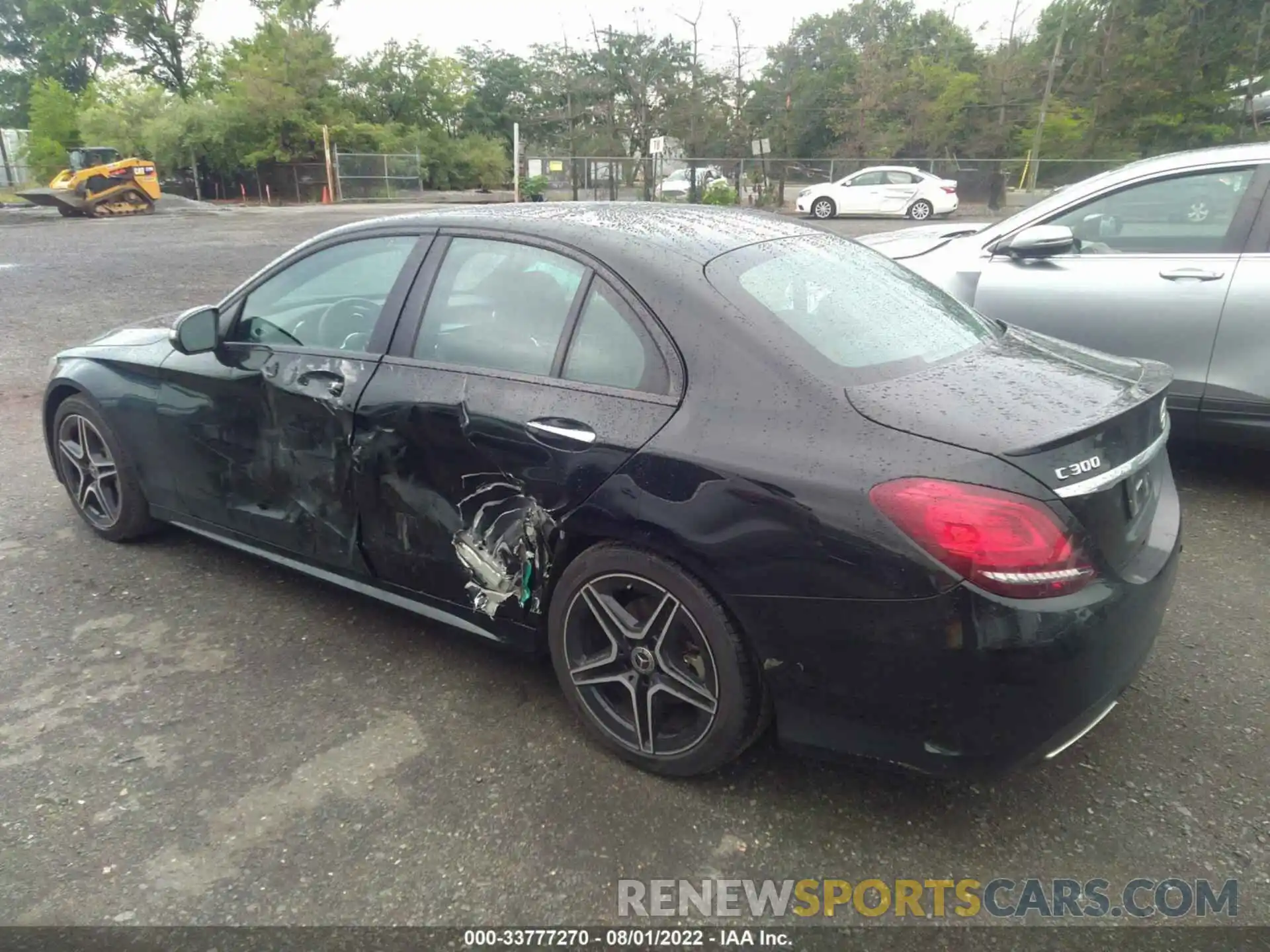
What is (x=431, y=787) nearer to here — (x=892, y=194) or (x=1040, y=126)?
(x=892, y=194)

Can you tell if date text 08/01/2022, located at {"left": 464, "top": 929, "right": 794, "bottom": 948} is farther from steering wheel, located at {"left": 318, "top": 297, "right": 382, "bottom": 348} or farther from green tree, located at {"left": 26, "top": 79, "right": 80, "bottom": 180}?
green tree, located at {"left": 26, "top": 79, "right": 80, "bottom": 180}

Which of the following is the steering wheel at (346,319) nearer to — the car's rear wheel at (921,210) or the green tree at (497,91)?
the car's rear wheel at (921,210)

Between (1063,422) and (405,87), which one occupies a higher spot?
(405,87)

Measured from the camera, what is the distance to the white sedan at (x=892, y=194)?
25625mm

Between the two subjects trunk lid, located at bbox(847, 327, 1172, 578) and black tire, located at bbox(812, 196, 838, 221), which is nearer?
trunk lid, located at bbox(847, 327, 1172, 578)

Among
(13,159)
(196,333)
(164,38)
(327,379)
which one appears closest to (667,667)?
(327,379)

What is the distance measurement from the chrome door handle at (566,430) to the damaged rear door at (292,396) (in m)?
0.76

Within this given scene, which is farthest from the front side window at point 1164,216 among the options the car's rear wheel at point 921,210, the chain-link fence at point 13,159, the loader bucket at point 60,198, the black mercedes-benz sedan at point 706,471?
the chain-link fence at point 13,159

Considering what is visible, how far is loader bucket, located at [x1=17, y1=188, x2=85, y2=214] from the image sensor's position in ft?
87.2

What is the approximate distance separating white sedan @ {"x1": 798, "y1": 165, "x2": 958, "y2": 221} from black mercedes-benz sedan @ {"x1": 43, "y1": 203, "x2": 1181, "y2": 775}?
24496 mm

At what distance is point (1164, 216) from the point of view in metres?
4.78

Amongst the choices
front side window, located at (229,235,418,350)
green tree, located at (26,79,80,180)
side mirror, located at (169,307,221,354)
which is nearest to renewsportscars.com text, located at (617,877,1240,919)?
front side window, located at (229,235,418,350)

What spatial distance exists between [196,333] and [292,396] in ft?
1.81

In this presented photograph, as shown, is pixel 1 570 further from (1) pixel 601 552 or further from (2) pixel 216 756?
(1) pixel 601 552
